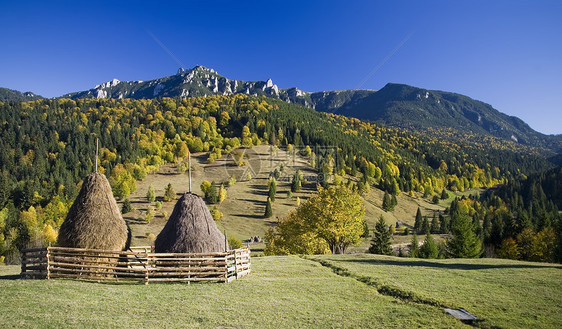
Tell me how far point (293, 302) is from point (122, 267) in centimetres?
1084

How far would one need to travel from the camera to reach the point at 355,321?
465 inches

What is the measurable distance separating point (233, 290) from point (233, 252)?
360 cm

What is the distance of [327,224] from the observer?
42.5 metres

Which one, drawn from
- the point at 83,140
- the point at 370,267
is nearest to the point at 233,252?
the point at 370,267

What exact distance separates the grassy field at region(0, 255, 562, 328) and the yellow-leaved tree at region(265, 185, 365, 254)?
21.6m

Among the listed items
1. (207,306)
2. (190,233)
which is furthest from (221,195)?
(207,306)

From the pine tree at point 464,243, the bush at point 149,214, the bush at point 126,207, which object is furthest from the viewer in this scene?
the bush at point 126,207

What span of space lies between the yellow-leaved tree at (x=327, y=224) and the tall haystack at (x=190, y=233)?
22543 mm

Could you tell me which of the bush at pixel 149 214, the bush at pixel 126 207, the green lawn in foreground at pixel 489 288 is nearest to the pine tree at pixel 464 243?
the green lawn in foreground at pixel 489 288

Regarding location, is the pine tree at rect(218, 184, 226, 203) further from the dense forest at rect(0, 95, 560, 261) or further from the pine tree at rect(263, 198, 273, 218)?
the dense forest at rect(0, 95, 560, 261)

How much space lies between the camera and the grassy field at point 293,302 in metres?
11.3

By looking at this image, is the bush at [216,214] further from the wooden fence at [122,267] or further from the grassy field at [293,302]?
the grassy field at [293,302]

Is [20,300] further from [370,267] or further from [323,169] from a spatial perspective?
[323,169]

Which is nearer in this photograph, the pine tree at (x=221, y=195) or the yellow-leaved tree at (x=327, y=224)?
the yellow-leaved tree at (x=327, y=224)
